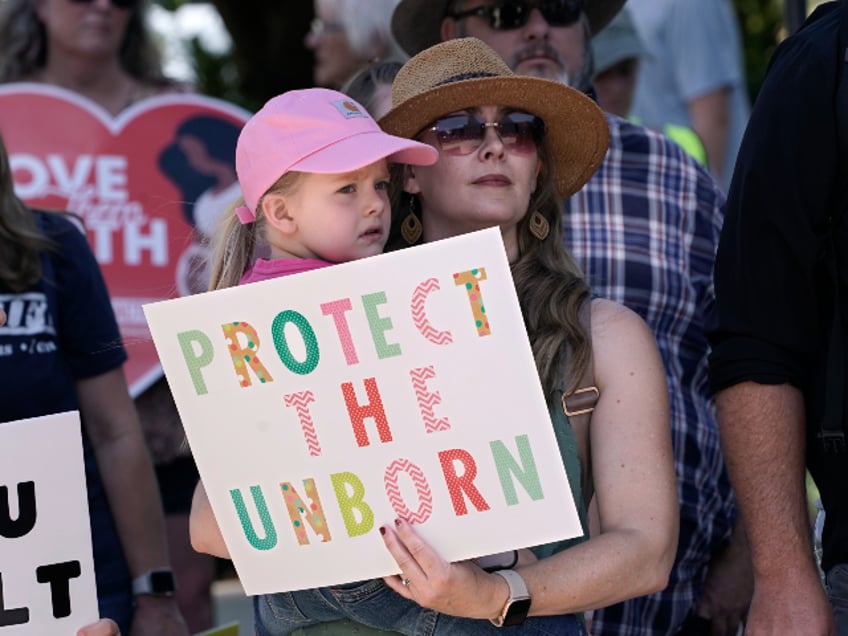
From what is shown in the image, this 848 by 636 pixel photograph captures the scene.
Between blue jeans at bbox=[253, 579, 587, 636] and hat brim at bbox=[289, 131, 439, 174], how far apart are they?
66 centimetres

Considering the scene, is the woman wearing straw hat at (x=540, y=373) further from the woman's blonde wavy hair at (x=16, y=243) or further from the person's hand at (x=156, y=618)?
the woman's blonde wavy hair at (x=16, y=243)

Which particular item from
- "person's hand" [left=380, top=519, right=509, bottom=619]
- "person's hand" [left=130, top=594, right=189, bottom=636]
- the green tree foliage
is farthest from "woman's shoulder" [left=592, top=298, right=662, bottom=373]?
the green tree foliage

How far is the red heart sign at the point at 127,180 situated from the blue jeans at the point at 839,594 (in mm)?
2395

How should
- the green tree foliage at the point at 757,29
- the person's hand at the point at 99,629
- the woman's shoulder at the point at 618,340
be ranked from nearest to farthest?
the woman's shoulder at the point at 618,340
the person's hand at the point at 99,629
the green tree foliage at the point at 757,29

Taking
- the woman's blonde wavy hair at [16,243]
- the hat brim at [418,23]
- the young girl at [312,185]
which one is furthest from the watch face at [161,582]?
the hat brim at [418,23]

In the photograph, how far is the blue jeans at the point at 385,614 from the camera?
8.87 ft

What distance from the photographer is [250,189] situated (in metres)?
2.85

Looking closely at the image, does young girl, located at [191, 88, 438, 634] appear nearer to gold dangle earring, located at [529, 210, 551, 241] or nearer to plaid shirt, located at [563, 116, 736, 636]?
gold dangle earring, located at [529, 210, 551, 241]

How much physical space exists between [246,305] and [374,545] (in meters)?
0.41

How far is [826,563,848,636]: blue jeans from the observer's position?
119 inches

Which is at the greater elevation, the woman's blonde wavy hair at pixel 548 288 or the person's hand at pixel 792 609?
the woman's blonde wavy hair at pixel 548 288

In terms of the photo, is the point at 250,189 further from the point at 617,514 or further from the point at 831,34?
the point at 831,34

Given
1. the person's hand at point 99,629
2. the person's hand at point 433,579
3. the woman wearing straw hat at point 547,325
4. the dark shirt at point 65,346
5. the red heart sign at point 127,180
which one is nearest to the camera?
the person's hand at point 433,579

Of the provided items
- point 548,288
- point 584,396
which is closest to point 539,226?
point 548,288
